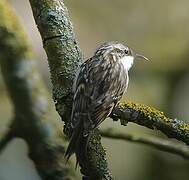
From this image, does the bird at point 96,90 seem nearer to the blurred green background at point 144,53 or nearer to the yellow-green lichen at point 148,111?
the yellow-green lichen at point 148,111

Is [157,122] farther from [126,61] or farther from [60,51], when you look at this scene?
[126,61]

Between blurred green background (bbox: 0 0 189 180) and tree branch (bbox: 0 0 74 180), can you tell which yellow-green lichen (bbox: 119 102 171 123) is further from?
blurred green background (bbox: 0 0 189 180)

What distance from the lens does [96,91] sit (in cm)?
352

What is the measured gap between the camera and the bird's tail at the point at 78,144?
9.36 feet

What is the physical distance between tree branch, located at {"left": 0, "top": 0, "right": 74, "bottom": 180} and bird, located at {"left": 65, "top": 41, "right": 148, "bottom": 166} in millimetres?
334

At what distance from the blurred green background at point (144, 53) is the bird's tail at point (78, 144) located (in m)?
2.62

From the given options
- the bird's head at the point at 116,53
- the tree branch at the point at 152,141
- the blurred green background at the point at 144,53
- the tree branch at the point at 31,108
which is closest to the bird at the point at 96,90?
the bird's head at the point at 116,53

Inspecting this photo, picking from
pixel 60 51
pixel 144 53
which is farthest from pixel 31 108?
pixel 144 53

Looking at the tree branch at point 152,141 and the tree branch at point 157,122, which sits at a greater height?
the tree branch at point 157,122

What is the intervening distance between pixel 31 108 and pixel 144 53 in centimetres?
457

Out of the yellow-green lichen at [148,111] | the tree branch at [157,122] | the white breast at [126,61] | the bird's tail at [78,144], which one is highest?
the white breast at [126,61]

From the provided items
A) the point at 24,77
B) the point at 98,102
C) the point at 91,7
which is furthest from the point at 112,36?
the point at 24,77

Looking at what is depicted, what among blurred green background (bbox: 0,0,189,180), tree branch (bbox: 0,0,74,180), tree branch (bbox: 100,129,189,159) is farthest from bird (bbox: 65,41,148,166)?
blurred green background (bbox: 0,0,189,180)

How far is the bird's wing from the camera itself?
322 centimetres
